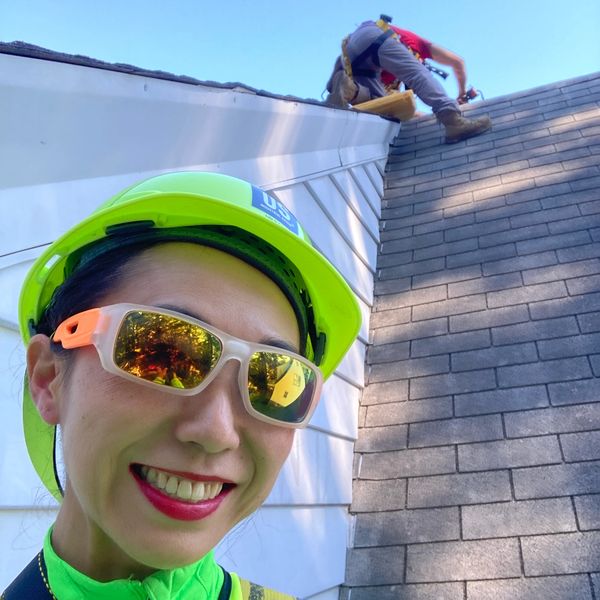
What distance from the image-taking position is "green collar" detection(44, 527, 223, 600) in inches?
36.4

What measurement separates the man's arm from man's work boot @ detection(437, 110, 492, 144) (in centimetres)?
218

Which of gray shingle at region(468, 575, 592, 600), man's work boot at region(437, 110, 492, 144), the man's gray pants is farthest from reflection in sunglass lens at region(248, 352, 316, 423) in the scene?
the man's gray pants

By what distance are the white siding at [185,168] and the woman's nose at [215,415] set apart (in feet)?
2.44

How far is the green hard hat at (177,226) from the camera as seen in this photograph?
3.40 ft

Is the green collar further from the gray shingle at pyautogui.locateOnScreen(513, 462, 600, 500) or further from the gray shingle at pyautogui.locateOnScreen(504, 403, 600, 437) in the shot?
the gray shingle at pyautogui.locateOnScreen(504, 403, 600, 437)

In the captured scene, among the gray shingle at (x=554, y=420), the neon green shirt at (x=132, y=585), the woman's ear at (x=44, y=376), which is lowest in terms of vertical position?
the gray shingle at (x=554, y=420)

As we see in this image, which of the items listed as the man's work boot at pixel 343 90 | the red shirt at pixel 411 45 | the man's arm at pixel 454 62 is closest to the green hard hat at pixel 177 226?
the man's work boot at pixel 343 90

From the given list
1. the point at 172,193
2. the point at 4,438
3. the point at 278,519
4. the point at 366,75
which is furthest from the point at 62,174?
the point at 366,75

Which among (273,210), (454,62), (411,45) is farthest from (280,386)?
(454,62)

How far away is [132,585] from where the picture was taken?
0.93 meters

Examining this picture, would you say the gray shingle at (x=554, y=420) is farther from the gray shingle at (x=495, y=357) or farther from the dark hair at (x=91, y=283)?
the dark hair at (x=91, y=283)

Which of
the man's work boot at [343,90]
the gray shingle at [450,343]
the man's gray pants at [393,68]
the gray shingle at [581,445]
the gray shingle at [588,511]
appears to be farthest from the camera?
the man's work boot at [343,90]

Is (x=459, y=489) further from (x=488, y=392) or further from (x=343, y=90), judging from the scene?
(x=343, y=90)

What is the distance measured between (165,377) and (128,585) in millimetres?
315
